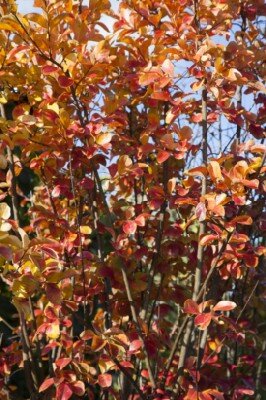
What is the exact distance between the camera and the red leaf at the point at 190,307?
6.51 feet

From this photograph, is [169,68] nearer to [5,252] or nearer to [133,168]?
[133,168]

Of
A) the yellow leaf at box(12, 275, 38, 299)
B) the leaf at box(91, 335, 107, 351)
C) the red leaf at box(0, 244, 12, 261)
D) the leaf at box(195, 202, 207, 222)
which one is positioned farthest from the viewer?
the leaf at box(91, 335, 107, 351)

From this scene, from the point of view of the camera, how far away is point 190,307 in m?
1.99

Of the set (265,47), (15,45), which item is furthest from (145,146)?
(265,47)

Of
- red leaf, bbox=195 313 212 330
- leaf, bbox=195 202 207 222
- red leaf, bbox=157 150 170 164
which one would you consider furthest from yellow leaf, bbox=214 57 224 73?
red leaf, bbox=195 313 212 330

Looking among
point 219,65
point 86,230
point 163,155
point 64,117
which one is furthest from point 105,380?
point 219,65

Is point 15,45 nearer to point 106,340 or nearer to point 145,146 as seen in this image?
point 145,146

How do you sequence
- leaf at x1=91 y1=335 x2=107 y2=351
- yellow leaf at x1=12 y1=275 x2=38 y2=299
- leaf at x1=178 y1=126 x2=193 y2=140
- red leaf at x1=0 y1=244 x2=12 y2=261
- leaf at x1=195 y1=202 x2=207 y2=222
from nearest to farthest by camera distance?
red leaf at x1=0 y1=244 x2=12 y2=261, yellow leaf at x1=12 y1=275 x2=38 y2=299, leaf at x1=195 y1=202 x2=207 y2=222, leaf at x1=91 y1=335 x2=107 y2=351, leaf at x1=178 y1=126 x2=193 y2=140

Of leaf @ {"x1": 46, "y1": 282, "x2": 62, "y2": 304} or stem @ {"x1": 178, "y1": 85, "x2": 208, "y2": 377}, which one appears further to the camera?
stem @ {"x1": 178, "y1": 85, "x2": 208, "y2": 377}

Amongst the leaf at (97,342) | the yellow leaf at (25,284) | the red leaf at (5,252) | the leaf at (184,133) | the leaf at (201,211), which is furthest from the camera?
the leaf at (184,133)

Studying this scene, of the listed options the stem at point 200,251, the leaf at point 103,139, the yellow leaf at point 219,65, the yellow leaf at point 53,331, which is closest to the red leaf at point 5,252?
the yellow leaf at point 53,331

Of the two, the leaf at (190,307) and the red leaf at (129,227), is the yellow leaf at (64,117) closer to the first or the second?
the red leaf at (129,227)

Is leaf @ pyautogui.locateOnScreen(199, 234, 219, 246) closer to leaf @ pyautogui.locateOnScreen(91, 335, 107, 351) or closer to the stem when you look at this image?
the stem

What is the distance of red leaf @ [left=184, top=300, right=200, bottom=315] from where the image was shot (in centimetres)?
199
